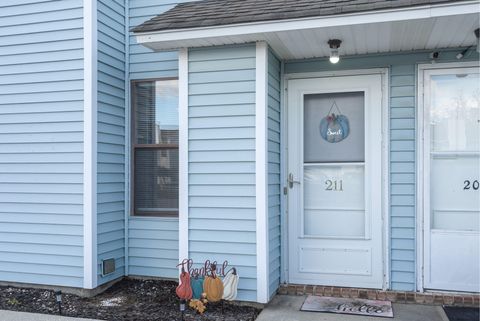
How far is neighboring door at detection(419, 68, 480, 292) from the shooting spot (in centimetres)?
461

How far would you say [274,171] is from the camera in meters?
4.79

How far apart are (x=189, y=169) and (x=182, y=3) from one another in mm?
1861

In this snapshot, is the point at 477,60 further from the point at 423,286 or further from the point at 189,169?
the point at 189,169

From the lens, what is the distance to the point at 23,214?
5.20 metres

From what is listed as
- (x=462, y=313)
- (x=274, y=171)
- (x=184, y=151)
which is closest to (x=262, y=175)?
(x=274, y=171)

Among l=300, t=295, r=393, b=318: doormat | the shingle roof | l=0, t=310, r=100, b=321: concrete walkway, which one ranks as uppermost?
the shingle roof

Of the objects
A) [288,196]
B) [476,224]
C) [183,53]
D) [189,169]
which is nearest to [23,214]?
[189,169]

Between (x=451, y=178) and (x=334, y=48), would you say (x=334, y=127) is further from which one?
(x=451, y=178)

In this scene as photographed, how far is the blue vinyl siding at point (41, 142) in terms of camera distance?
16.4ft

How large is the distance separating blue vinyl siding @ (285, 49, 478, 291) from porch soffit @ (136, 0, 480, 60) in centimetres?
19

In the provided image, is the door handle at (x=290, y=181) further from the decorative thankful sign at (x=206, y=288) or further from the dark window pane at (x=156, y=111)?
the dark window pane at (x=156, y=111)

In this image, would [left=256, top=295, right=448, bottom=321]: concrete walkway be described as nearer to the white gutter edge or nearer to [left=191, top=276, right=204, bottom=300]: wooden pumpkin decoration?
[left=191, top=276, right=204, bottom=300]: wooden pumpkin decoration

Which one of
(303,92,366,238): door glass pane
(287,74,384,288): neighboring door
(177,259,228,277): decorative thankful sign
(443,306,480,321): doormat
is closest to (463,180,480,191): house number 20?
(287,74,384,288): neighboring door

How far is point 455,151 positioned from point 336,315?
1.93 meters
